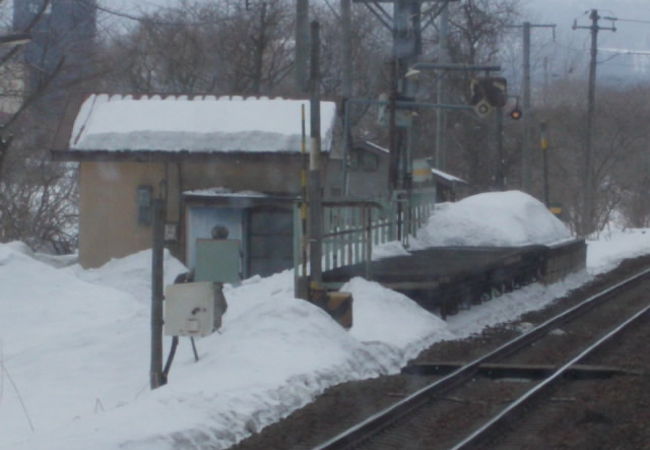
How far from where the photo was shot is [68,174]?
34938 mm

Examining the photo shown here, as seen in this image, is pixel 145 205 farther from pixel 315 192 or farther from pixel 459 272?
pixel 315 192

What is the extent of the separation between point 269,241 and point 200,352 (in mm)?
13942

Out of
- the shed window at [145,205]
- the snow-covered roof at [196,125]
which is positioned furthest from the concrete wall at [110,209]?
the snow-covered roof at [196,125]

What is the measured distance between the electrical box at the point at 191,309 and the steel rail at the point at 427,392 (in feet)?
6.90

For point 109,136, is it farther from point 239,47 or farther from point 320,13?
point 320,13

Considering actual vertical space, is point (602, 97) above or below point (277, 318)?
above

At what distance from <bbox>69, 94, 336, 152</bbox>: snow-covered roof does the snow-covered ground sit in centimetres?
602

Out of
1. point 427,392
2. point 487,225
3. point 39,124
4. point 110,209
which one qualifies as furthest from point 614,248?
point 427,392

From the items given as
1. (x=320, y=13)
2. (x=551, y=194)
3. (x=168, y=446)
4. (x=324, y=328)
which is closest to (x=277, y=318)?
(x=324, y=328)

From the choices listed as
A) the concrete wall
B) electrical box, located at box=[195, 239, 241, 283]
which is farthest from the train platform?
the concrete wall

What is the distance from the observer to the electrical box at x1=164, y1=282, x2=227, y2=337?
11141 millimetres

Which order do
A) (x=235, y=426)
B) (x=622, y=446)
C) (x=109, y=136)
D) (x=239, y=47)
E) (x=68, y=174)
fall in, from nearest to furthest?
1. (x=622, y=446)
2. (x=235, y=426)
3. (x=109, y=136)
4. (x=68, y=174)
5. (x=239, y=47)

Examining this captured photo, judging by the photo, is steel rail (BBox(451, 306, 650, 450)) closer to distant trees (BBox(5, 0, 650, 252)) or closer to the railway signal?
the railway signal

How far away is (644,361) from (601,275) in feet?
43.5
